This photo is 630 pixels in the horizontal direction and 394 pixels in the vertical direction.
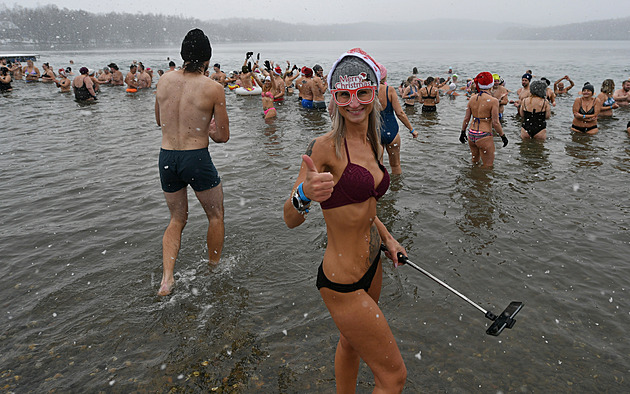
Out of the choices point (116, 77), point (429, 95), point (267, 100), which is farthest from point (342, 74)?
point (116, 77)

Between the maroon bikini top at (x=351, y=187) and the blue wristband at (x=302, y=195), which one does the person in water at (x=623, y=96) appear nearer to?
the maroon bikini top at (x=351, y=187)

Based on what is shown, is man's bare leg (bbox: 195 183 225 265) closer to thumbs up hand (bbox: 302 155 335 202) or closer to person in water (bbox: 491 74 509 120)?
thumbs up hand (bbox: 302 155 335 202)

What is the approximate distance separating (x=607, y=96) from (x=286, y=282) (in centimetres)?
1431

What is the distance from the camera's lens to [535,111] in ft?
35.5

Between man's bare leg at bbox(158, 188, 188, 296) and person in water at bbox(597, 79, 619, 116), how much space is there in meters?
14.3

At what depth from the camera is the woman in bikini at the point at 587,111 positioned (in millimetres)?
11523

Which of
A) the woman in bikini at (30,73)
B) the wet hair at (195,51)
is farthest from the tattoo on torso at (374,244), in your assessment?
the woman in bikini at (30,73)

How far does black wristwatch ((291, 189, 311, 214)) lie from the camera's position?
2.22 metres

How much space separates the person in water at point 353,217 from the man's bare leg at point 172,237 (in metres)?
2.39

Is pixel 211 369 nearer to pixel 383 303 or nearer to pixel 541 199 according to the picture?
pixel 383 303

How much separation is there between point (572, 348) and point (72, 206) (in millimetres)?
7850

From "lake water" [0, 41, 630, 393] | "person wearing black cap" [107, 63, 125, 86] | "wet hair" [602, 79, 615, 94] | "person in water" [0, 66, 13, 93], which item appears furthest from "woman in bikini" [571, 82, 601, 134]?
"person in water" [0, 66, 13, 93]

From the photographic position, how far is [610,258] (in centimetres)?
520

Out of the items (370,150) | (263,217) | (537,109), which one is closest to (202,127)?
(370,150)
